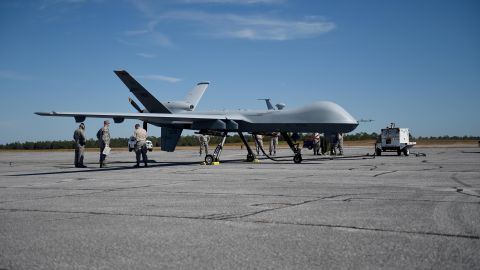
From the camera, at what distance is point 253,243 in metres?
5.05

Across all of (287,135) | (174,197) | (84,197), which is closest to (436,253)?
(174,197)

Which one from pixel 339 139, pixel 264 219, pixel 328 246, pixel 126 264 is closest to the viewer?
pixel 126 264

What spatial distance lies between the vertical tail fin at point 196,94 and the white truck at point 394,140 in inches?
453

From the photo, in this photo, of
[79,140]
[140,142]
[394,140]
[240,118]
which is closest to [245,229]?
[140,142]

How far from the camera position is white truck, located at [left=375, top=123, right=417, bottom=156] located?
29766 millimetres

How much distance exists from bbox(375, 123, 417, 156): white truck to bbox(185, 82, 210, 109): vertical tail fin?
11507 mm

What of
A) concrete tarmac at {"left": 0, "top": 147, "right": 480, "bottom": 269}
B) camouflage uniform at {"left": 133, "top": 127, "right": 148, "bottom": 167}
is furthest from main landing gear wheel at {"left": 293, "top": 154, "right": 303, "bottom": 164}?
concrete tarmac at {"left": 0, "top": 147, "right": 480, "bottom": 269}

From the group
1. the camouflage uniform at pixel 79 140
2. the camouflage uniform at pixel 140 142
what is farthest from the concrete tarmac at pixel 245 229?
the camouflage uniform at pixel 79 140

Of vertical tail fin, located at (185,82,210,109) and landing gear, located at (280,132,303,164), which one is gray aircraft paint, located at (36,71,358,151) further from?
vertical tail fin, located at (185,82,210,109)

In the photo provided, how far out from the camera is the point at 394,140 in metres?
30.0

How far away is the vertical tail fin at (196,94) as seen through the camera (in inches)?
1071

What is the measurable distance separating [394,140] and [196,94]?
489 inches

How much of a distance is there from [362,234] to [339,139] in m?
27.5

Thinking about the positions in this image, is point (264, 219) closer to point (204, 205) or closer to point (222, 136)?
point (204, 205)
